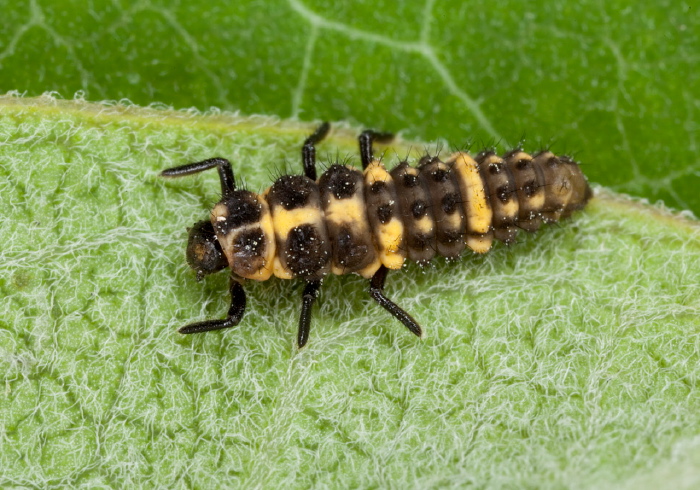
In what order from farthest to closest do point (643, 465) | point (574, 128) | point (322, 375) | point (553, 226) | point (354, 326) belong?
1. point (574, 128)
2. point (553, 226)
3. point (354, 326)
4. point (322, 375)
5. point (643, 465)

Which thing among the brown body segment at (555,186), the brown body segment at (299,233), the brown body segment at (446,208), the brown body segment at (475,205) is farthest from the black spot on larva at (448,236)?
the brown body segment at (299,233)

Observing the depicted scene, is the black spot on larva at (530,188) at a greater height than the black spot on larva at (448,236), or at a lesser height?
greater

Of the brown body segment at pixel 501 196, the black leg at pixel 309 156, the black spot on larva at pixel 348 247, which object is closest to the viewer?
the black spot on larva at pixel 348 247

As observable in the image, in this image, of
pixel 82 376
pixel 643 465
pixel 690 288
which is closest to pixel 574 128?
pixel 690 288

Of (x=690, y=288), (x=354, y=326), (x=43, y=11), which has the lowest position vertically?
(x=354, y=326)

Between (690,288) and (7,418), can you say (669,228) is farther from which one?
(7,418)

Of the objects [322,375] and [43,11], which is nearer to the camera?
[322,375]

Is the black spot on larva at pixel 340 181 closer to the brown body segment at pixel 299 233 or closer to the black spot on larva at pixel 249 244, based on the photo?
the brown body segment at pixel 299 233
